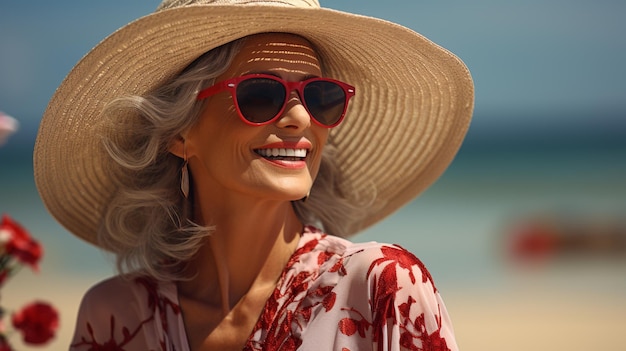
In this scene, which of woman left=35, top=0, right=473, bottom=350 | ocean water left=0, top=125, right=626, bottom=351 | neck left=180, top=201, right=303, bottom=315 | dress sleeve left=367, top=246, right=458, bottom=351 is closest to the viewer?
dress sleeve left=367, top=246, right=458, bottom=351

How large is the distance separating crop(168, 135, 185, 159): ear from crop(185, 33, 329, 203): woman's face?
8 centimetres

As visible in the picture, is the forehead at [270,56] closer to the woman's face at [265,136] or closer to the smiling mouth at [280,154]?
the woman's face at [265,136]

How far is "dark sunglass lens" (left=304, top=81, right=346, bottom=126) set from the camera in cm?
274

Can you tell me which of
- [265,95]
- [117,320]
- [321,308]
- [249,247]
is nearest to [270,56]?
[265,95]

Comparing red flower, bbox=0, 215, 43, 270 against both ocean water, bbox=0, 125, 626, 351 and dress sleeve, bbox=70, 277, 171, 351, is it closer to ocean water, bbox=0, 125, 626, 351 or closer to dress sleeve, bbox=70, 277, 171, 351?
dress sleeve, bbox=70, 277, 171, 351

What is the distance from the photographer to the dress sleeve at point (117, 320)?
2.94 meters

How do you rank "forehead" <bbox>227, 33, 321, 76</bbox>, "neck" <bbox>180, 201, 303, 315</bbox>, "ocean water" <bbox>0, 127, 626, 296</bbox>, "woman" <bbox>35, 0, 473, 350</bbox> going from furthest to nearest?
"ocean water" <bbox>0, 127, 626, 296</bbox>
"neck" <bbox>180, 201, 303, 315</bbox>
"forehead" <bbox>227, 33, 321, 76</bbox>
"woman" <bbox>35, 0, 473, 350</bbox>

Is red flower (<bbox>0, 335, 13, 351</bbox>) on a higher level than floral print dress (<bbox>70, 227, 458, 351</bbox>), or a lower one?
lower

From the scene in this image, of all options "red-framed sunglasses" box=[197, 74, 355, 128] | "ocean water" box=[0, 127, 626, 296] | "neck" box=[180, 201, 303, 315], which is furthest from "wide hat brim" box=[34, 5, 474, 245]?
"ocean water" box=[0, 127, 626, 296]

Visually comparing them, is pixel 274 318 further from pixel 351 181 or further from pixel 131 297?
pixel 351 181

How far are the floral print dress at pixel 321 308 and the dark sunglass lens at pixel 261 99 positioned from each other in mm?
422

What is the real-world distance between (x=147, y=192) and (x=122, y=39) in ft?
1.68

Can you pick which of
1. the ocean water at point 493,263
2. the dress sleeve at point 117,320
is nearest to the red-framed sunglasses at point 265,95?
the dress sleeve at point 117,320

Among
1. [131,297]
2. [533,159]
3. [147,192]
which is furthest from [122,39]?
[533,159]
